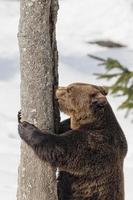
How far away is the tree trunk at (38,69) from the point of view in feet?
21.2

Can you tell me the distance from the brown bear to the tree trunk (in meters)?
0.13

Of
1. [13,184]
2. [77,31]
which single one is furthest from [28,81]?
[77,31]

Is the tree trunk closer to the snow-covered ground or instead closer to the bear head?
the bear head

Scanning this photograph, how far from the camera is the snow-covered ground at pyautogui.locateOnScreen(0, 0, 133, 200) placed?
14.7m

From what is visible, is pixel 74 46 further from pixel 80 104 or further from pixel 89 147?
pixel 89 147

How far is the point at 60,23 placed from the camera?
68.5 ft

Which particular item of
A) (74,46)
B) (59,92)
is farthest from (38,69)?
(74,46)

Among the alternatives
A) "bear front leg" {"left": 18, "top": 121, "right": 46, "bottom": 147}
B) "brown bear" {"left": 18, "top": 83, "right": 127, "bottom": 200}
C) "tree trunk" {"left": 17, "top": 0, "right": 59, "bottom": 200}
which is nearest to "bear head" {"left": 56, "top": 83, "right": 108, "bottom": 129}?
"brown bear" {"left": 18, "top": 83, "right": 127, "bottom": 200}

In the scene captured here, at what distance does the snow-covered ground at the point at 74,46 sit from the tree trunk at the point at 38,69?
6111 millimetres

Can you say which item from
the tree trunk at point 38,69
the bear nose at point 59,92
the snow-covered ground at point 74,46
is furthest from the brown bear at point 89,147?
the snow-covered ground at point 74,46

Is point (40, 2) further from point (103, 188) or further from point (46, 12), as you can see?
point (103, 188)

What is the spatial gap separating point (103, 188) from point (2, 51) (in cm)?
1223

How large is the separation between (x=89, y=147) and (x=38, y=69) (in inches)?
29.5

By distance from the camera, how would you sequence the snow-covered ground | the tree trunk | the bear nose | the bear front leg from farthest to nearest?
the snow-covered ground < the bear nose < the tree trunk < the bear front leg
